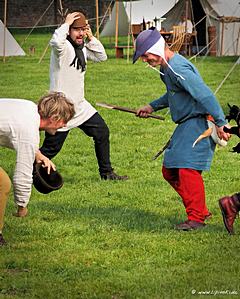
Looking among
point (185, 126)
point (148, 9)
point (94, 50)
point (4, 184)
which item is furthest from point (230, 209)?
point (148, 9)

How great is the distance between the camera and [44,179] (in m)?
6.93

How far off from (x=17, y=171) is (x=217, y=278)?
1564 mm

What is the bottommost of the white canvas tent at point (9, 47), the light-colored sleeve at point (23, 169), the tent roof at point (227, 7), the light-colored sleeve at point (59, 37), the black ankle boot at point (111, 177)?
the white canvas tent at point (9, 47)

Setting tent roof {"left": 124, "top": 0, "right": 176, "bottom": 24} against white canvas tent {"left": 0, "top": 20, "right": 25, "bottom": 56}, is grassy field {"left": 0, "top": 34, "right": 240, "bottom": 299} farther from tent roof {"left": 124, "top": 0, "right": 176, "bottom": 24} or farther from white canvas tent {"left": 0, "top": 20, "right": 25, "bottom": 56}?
tent roof {"left": 124, "top": 0, "right": 176, "bottom": 24}

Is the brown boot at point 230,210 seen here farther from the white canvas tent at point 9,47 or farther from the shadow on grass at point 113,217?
the white canvas tent at point 9,47

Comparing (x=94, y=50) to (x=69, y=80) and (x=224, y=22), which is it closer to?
(x=69, y=80)

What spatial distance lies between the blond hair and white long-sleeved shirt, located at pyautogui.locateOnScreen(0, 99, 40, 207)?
0.19ft

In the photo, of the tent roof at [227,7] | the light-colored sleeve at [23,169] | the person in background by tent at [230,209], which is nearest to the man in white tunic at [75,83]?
the person in background by tent at [230,209]

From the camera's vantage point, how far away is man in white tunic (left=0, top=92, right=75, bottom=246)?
6285 millimetres

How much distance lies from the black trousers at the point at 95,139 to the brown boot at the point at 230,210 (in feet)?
9.47

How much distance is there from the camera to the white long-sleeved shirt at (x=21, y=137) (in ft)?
20.6

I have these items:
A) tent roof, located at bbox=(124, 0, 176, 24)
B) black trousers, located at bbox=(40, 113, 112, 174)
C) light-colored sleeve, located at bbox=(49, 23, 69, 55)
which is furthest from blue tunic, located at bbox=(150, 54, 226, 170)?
tent roof, located at bbox=(124, 0, 176, 24)

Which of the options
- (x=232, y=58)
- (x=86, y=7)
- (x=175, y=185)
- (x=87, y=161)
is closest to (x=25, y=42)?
(x=232, y=58)

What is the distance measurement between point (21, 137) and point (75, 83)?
11.3ft
